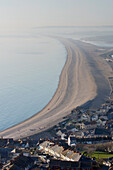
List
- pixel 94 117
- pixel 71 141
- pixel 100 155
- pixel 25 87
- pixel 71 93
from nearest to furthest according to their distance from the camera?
1. pixel 100 155
2. pixel 71 141
3. pixel 94 117
4. pixel 71 93
5. pixel 25 87

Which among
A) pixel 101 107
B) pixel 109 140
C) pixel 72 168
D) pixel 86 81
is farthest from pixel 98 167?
pixel 86 81

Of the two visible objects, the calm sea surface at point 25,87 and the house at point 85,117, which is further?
the calm sea surface at point 25,87

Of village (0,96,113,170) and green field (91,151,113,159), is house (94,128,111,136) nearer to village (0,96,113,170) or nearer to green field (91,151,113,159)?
village (0,96,113,170)

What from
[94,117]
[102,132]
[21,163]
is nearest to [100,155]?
[21,163]

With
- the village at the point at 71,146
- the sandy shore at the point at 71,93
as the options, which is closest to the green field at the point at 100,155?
the village at the point at 71,146

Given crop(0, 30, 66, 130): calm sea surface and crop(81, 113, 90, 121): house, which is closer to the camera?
crop(81, 113, 90, 121): house

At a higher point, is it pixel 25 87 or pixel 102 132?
pixel 25 87

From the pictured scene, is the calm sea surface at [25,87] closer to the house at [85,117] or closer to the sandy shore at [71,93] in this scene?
the sandy shore at [71,93]

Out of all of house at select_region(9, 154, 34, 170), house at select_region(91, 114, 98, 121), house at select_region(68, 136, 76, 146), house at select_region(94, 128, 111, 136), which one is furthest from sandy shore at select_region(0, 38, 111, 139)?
house at select_region(9, 154, 34, 170)

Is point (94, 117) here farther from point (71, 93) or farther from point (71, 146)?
point (71, 93)
